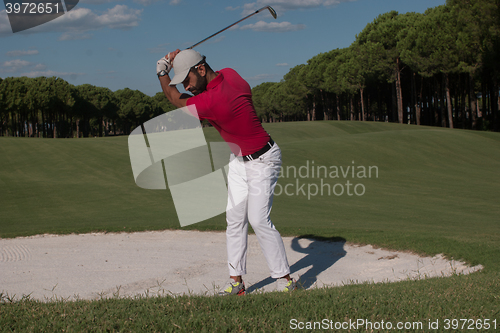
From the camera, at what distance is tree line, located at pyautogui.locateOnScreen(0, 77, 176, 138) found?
215 feet

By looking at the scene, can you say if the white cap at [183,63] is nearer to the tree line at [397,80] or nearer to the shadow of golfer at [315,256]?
the shadow of golfer at [315,256]

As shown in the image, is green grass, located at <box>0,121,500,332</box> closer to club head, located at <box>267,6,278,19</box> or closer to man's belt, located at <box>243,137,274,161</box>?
man's belt, located at <box>243,137,274,161</box>

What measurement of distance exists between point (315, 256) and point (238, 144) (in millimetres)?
3635

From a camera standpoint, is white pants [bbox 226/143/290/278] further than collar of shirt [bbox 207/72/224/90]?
Yes

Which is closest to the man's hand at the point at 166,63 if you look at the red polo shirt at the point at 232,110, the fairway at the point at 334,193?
the red polo shirt at the point at 232,110

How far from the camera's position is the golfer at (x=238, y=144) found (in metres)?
4.40

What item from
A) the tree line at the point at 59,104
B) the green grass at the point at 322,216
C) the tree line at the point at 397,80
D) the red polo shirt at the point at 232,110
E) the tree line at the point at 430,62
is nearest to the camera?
the green grass at the point at 322,216

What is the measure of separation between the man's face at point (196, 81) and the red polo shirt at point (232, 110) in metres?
0.13

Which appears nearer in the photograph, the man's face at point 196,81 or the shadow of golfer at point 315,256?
the man's face at point 196,81

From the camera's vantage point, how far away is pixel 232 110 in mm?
4465

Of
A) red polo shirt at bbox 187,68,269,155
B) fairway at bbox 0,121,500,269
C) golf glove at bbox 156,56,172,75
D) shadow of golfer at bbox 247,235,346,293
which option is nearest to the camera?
red polo shirt at bbox 187,68,269,155

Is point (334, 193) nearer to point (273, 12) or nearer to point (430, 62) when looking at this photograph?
point (273, 12)

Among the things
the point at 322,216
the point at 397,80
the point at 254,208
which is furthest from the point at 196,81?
the point at 397,80

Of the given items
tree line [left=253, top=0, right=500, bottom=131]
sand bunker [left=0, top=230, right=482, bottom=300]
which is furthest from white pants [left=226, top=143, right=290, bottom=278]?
tree line [left=253, top=0, right=500, bottom=131]
